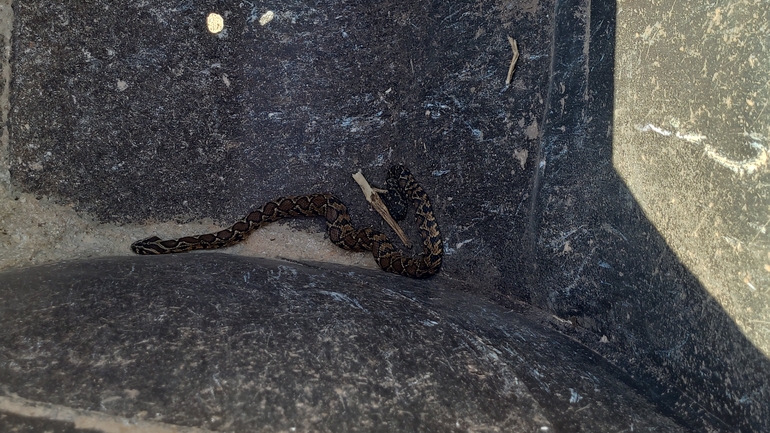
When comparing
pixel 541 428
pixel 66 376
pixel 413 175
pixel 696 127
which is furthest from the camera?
pixel 413 175

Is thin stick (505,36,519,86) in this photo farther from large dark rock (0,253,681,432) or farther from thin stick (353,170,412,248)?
large dark rock (0,253,681,432)

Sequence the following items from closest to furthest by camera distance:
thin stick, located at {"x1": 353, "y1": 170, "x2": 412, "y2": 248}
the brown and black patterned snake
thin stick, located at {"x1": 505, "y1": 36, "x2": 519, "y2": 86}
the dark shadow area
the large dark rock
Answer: the large dark rock
the dark shadow area
thin stick, located at {"x1": 505, "y1": 36, "x2": 519, "y2": 86}
the brown and black patterned snake
thin stick, located at {"x1": 353, "y1": 170, "x2": 412, "y2": 248}

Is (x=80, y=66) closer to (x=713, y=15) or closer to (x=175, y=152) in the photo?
(x=175, y=152)

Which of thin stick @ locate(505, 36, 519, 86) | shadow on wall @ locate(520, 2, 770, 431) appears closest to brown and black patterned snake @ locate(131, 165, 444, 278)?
shadow on wall @ locate(520, 2, 770, 431)

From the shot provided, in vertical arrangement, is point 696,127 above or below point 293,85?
below

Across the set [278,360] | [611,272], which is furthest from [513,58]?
[278,360]

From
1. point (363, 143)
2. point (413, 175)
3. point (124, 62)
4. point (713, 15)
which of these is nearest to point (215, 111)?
point (124, 62)

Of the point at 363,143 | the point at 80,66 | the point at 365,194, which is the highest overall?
the point at 80,66

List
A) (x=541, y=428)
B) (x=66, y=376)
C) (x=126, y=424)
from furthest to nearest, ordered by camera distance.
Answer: (x=541, y=428) < (x=66, y=376) < (x=126, y=424)
